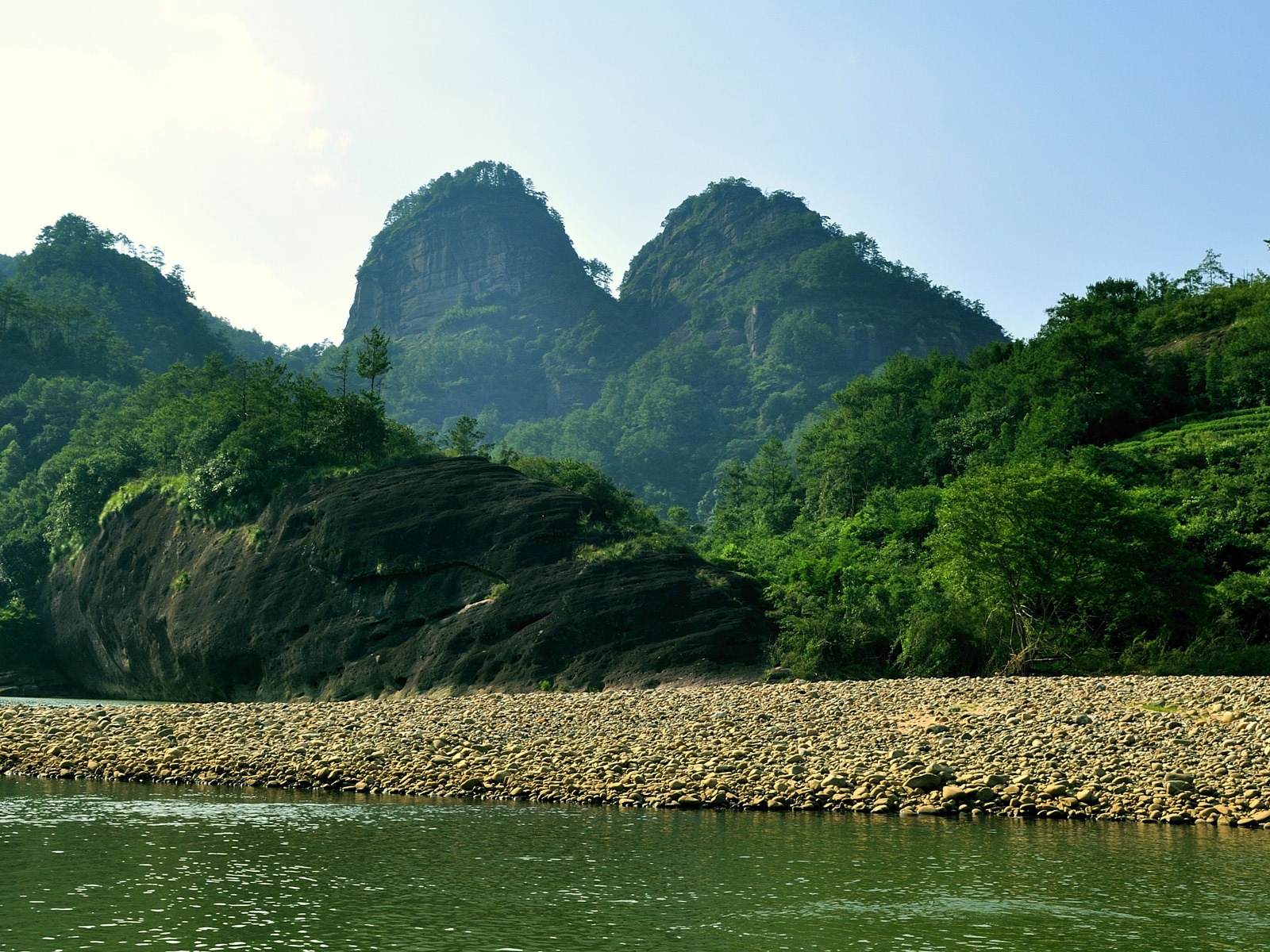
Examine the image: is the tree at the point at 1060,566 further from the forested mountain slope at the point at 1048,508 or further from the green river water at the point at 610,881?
the green river water at the point at 610,881

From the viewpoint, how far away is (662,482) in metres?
135

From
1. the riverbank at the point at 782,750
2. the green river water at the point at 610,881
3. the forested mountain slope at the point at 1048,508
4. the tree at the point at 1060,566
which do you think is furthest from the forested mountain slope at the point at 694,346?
the green river water at the point at 610,881

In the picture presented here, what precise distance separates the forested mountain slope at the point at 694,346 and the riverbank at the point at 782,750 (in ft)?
332

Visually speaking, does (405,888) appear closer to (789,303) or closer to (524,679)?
(524,679)

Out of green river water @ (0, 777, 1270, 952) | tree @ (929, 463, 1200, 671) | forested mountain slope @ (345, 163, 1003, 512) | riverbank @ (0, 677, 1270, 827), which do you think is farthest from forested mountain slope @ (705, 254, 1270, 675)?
forested mountain slope @ (345, 163, 1003, 512)

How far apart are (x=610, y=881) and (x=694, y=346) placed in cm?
15041

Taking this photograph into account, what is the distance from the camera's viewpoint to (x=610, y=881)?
12.7 metres

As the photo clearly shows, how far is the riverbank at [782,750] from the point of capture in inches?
656

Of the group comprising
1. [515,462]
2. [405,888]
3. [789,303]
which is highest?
[789,303]

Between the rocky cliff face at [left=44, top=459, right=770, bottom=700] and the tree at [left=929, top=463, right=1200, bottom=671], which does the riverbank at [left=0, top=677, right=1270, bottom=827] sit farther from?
the rocky cliff face at [left=44, top=459, right=770, bottom=700]

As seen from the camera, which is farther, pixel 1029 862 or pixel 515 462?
pixel 515 462

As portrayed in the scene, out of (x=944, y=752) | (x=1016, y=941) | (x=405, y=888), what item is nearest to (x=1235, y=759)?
(x=944, y=752)

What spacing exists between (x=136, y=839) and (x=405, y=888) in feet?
16.3

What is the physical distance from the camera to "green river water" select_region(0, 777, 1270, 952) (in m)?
10.5
